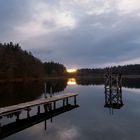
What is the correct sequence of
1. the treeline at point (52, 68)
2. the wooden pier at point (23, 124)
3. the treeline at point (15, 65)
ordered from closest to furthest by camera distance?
the wooden pier at point (23, 124) < the treeline at point (15, 65) < the treeline at point (52, 68)

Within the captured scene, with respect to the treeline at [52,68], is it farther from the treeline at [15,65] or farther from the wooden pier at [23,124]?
the wooden pier at [23,124]

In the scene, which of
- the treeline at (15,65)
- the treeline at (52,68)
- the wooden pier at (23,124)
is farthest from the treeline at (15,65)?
the wooden pier at (23,124)

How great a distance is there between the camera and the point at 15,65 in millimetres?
81500

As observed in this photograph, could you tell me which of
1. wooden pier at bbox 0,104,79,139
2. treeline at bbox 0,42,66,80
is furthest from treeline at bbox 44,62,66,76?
wooden pier at bbox 0,104,79,139

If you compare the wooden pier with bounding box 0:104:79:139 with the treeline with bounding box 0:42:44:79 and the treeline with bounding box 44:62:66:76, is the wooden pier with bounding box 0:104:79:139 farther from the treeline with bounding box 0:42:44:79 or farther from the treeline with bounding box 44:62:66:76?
the treeline with bounding box 44:62:66:76

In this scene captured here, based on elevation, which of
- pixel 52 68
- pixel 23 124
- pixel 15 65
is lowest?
pixel 23 124

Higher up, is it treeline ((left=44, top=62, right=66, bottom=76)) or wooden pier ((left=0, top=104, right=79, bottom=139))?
treeline ((left=44, top=62, right=66, bottom=76))

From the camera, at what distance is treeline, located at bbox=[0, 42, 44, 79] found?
248 feet

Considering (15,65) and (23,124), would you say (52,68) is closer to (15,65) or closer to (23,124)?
(15,65)

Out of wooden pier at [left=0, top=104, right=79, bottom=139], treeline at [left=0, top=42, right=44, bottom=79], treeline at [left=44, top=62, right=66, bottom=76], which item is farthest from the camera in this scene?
treeline at [left=44, top=62, right=66, bottom=76]

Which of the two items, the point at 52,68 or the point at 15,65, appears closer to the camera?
the point at 15,65

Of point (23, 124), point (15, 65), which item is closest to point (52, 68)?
point (15, 65)

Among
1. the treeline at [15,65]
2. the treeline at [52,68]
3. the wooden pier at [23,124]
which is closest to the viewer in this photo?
the wooden pier at [23,124]

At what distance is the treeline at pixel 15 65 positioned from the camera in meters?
75.6
